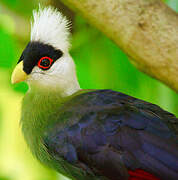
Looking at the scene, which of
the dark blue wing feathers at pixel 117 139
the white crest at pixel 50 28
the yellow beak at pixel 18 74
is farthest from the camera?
the white crest at pixel 50 28

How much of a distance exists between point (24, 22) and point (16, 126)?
0.69 metres

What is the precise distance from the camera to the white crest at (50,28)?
6.99 feet

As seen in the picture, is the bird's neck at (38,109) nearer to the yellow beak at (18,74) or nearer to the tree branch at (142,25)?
the yellow beak at (18,74)

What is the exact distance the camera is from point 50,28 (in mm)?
2154

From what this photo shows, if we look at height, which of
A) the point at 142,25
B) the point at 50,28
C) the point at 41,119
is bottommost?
the point at 41,119

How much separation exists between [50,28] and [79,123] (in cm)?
57

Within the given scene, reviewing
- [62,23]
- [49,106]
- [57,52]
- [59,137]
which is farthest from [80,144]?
[62,23]

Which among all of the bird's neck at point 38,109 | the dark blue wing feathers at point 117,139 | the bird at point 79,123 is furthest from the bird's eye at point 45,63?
the dark blue wing feathers at point 117,139

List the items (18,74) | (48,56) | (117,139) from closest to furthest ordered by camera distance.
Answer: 1. (117,139)
2. (18,74)
3. (48,56)

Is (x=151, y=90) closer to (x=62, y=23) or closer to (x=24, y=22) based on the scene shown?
(x=62, y=23)

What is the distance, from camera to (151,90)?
2600mm

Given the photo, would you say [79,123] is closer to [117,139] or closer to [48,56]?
[117,139]

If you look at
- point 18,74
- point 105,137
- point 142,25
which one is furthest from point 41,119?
point 142,25

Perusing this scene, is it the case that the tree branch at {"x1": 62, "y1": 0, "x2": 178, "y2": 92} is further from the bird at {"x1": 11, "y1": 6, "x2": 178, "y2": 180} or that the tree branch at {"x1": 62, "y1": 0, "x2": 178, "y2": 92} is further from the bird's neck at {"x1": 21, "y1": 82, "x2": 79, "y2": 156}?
the bird's neck at {"x1": 21, "y1": 82, "x2": 79, "y2": 156}
